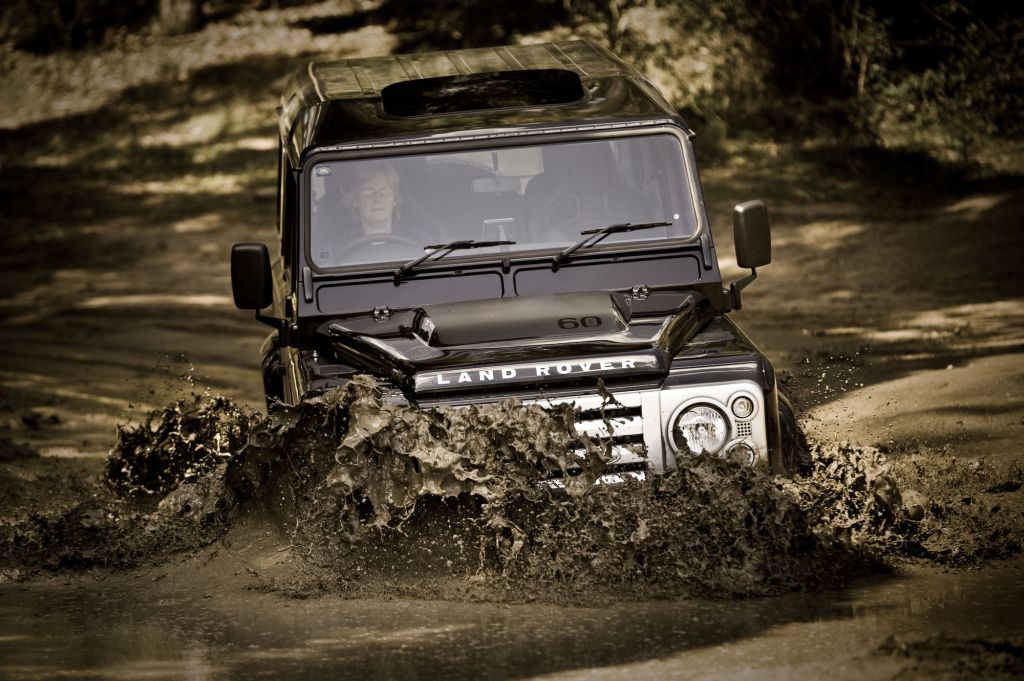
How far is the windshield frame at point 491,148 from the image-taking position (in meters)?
6.38

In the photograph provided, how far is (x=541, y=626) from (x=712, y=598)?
0.71 m

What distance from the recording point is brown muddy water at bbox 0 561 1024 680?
195 inches

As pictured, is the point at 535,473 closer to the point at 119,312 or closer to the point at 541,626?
the point at 541,626

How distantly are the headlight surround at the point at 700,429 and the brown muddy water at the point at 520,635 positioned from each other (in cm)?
62

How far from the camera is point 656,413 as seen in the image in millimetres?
5613

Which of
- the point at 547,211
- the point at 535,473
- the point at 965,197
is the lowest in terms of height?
the point at 965,197

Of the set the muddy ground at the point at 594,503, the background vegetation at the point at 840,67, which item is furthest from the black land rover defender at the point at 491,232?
the background vegetation at the point at 840,67

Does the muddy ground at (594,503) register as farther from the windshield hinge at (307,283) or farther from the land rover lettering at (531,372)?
the windshield hinge at (307,283)

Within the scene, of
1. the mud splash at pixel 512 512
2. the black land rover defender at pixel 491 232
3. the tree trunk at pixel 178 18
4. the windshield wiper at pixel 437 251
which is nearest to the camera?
the mud splash at pixel 512 512

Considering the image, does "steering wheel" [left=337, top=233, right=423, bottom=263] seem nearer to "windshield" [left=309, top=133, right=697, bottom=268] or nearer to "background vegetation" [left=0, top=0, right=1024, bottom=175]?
"windshield" [left=309, top=133, right=697, bottom=268]

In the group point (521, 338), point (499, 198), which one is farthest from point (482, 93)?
point (521, 338)

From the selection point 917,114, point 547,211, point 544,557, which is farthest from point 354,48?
point 544,557

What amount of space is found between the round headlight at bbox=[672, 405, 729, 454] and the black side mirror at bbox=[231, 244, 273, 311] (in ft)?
6.75

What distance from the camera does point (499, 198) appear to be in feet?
21.6
